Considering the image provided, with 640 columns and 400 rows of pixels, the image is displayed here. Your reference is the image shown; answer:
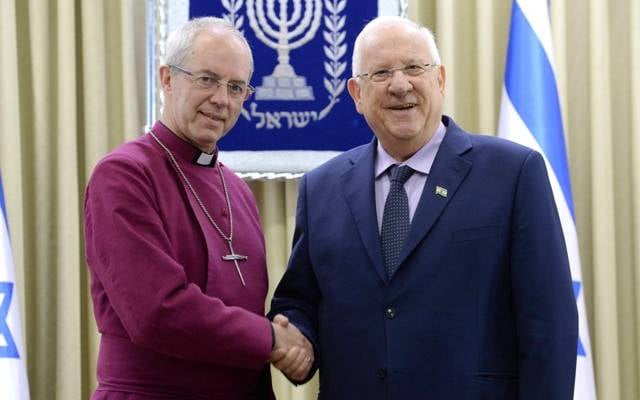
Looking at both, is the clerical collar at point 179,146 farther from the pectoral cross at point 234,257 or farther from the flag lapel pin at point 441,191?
the flag lapel pin at point 441,191

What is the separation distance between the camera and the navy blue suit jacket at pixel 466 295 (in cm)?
240

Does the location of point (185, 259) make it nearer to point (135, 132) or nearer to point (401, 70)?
point (401, 70)

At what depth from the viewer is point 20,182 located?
164 inches

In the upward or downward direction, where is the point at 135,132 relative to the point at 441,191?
upward

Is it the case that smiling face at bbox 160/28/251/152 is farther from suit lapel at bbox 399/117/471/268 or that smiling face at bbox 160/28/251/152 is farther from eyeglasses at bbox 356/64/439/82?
suit lapel at bbox 399/117/471/268

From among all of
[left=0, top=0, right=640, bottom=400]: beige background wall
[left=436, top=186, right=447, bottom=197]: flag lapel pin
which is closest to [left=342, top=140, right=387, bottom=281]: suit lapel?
[left=436, top=186, right=447, bottom=197]: flag lapel pin

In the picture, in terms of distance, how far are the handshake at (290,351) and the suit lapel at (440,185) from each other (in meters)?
0.41

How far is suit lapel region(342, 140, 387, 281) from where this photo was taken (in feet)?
8.43

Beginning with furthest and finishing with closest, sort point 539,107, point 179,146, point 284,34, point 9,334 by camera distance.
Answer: point 284,34, point 539,107, point 9,334, point 179,146

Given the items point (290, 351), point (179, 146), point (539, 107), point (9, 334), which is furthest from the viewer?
point (539, 107)

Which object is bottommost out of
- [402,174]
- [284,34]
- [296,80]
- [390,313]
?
[390,313]

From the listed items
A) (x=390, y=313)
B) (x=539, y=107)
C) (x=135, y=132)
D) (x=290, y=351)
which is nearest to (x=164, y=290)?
(x=290, y=351)

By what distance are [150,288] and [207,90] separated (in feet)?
2.06

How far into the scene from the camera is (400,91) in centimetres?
264
